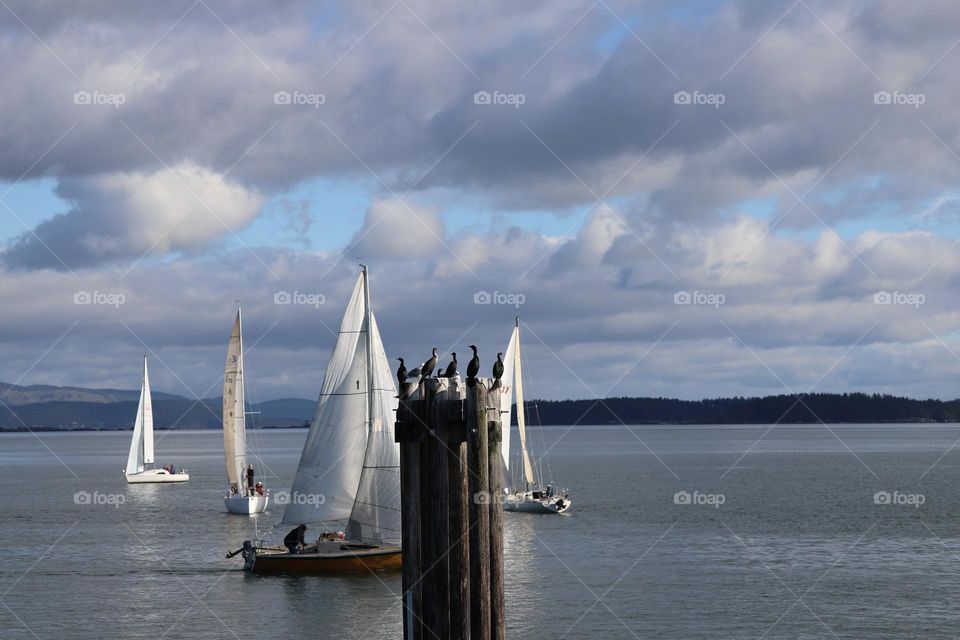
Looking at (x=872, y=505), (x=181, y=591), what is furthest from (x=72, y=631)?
(x=872, y=505)

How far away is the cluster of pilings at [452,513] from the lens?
20.5m

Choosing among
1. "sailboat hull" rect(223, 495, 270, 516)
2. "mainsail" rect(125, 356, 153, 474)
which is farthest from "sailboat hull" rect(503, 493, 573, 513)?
"mainsail" rect(125, 356, 153, 474)

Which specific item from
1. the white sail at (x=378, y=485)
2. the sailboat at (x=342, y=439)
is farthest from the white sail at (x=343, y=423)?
the white sail at (x=378, y=485)

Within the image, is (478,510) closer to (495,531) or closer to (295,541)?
(495,531)

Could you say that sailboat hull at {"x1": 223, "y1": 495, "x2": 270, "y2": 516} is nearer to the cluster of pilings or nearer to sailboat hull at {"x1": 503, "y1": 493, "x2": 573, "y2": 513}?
sailboat hull at {"x1": 503, "y1": 493, "x2": 573, "y2": 513}

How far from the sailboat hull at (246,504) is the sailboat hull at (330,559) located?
3247 cm

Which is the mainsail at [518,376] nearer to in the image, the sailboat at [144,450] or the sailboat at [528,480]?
Result: the sailboat at [528,480]

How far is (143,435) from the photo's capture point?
5207 inches

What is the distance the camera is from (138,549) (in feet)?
226

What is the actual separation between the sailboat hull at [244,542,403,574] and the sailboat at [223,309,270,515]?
109ft

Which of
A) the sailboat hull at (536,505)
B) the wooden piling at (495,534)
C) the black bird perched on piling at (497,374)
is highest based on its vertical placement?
the black bird perched on piling at (497,374)

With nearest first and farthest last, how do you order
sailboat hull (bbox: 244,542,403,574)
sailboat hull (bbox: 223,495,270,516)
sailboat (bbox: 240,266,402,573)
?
1. sailboat hull (bbox: 244,542,403,574)
2. sailboat (bbox: 240,266,402,573)
3. sailboat hull (bbox: 223,495,270,516)

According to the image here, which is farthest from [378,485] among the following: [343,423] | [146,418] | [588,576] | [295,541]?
[146,418]

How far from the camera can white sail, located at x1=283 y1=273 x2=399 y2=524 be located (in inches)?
2181
